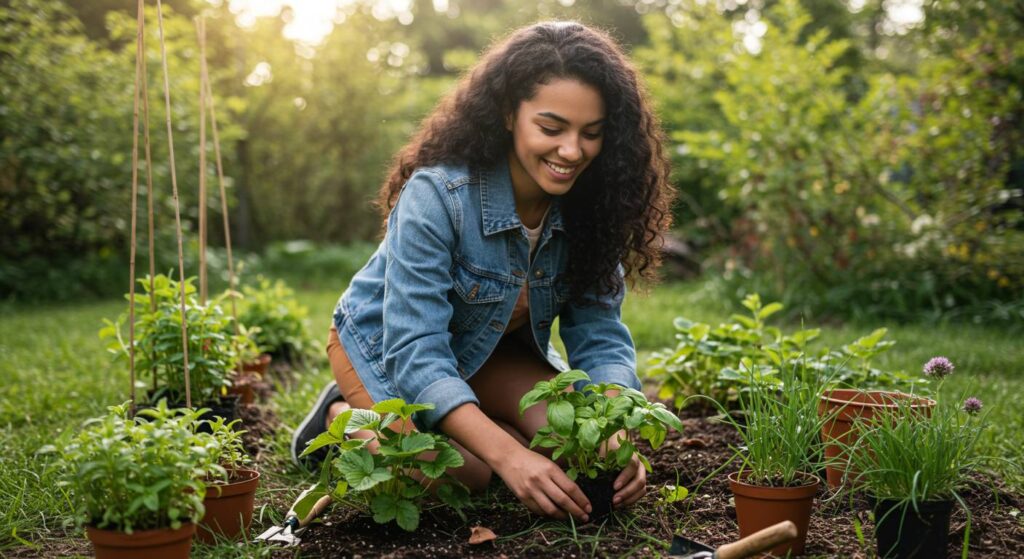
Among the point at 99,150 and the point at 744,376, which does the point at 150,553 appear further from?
the point at 99,150

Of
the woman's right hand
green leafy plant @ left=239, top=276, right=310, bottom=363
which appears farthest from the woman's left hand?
green leafy plant @ left=239, top=276, right=310, bottom=363

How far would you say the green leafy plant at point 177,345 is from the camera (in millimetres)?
2580

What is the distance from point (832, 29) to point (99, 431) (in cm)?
1345

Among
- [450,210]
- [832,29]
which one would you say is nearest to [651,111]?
[450,210]

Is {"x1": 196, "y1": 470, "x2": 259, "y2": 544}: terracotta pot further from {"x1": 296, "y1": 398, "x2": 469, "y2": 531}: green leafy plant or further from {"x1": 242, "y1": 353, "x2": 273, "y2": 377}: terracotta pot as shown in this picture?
{"x1": 242, "y1": 353, "x2": 273, "y2": 377}: terracotta pot

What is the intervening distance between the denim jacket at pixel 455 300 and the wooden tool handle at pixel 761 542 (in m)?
0.69

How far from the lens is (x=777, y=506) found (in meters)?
1.75

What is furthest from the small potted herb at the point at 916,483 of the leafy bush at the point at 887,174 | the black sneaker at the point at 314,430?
the leafy bush at the point at 887,174

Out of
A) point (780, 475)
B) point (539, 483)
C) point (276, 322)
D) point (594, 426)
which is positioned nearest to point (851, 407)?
point (780, 475)

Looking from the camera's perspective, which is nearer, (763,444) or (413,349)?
(763,444)

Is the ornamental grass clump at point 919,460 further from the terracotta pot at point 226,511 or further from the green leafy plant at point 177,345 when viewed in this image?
the green leafy plant at point 177,345

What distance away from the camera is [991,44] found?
5.06 m

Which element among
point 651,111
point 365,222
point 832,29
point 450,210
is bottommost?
point 365,222

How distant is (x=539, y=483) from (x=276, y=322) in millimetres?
2710
